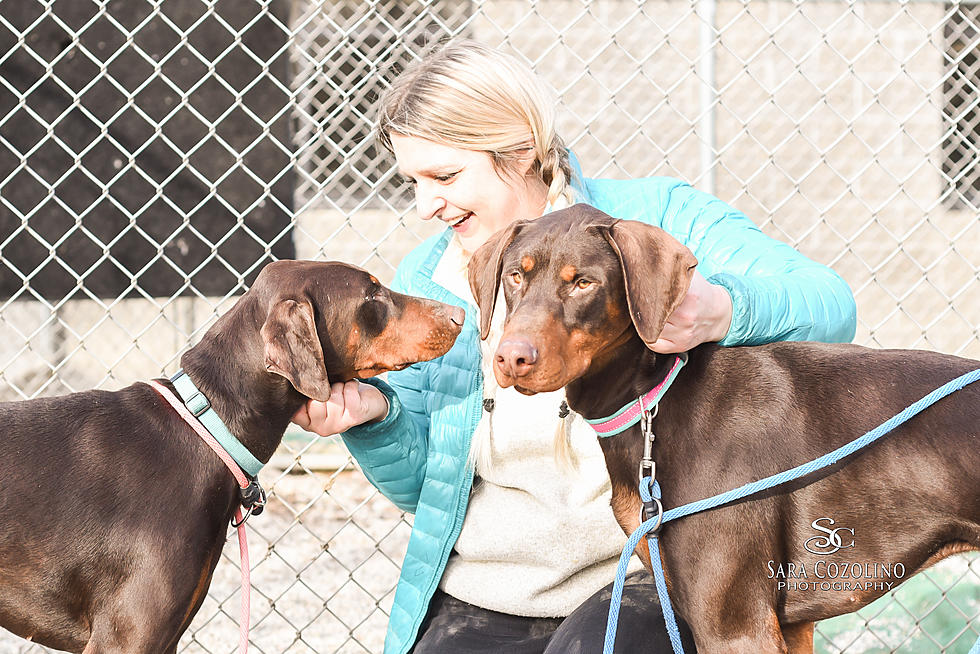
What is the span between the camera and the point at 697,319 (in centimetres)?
212

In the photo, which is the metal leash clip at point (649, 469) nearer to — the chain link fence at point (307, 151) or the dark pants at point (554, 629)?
the dark pants at point (554, 629)

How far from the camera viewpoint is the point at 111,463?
7.79 feet

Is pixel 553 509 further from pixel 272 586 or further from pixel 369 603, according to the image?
pixel 272 586

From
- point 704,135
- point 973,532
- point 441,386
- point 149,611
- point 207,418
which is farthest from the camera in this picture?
point 704,135

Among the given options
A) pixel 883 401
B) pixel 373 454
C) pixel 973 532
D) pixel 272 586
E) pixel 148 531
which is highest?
pixel 883 401

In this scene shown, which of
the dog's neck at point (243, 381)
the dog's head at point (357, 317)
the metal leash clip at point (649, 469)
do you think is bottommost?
the dog's neck at point (243, 381)

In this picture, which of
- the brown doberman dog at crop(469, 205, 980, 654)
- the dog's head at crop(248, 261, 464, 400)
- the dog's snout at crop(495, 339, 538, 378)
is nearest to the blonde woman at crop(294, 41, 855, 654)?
the dog's head at crop(248, 261, 464, 400)

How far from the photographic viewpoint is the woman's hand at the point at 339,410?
258 centimetres

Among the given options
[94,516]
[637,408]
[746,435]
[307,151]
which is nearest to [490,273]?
[637,408]

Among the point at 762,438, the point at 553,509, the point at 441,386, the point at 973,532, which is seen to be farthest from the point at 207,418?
the point at 973,532

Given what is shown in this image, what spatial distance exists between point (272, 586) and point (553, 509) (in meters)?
2.46

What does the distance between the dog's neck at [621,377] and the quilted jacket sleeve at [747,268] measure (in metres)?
0.19

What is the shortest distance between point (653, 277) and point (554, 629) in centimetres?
123

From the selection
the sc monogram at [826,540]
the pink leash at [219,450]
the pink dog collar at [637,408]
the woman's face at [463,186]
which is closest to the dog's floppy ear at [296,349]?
the pink leash at [219,450]
